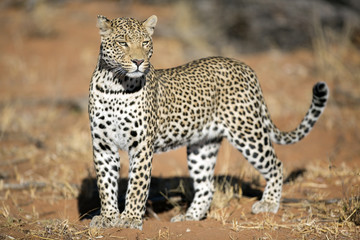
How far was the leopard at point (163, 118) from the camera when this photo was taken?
5.24 meters

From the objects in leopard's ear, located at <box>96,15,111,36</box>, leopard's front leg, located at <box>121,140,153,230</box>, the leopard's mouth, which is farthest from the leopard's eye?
leopard's front leg, located at <box>121,140,153,230</box>

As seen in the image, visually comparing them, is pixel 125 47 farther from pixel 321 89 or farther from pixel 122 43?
pixel 321 89

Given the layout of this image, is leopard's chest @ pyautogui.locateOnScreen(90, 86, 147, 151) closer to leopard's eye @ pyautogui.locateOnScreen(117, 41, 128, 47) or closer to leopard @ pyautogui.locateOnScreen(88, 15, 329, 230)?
leopard @ pyautogui.locateOnScreen(88, 15, 329, 230)

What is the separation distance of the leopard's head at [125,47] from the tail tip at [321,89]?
86.8 inches

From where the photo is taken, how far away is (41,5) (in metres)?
16.8

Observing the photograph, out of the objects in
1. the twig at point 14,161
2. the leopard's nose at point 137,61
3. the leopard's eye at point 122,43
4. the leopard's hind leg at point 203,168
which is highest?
the leopard's eye at point 122,43

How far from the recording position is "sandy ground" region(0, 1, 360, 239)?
536cm

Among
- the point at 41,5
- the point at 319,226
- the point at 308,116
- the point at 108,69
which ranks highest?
the point at 41,5

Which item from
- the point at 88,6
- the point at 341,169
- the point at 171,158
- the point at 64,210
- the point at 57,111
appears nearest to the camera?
the point at 64,210

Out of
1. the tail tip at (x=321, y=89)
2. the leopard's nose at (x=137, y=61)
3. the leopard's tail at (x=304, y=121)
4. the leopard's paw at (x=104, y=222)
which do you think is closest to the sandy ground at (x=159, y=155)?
the leopard's paw at (x=104, y=222)

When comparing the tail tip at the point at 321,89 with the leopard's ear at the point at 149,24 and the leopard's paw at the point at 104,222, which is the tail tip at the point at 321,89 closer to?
the leopard's ear at the point at 149,24

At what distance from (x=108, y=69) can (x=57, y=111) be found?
6.50 metres

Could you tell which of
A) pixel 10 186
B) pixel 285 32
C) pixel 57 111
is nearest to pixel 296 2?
pixel 285 32

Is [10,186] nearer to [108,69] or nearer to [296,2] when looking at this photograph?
[108,69]
